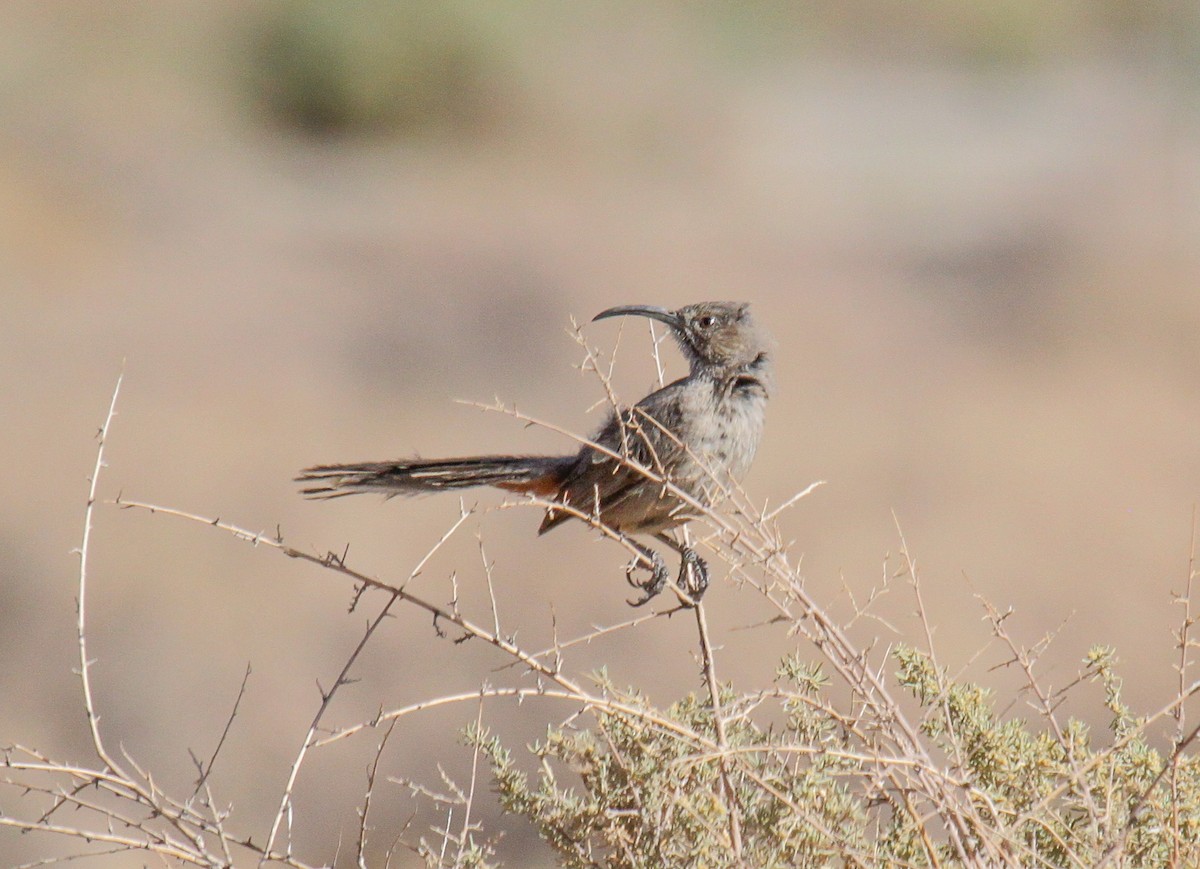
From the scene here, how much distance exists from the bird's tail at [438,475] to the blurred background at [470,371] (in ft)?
4.75

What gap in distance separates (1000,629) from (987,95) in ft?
92.6

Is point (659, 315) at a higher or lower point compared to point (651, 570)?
higher

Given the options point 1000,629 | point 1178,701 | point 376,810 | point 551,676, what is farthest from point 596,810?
point 376,810

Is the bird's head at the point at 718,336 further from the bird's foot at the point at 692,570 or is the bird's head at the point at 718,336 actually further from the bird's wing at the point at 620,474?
the bird's foot at the point at 692,570

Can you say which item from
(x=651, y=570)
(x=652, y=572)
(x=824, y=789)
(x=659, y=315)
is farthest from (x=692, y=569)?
(x=824, y=789)

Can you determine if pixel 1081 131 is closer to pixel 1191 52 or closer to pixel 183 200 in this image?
pixel 1191 52

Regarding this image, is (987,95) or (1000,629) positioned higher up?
(987,95)

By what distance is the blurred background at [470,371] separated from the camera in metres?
8.70

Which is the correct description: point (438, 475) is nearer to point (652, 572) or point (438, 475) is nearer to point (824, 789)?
point (652, 572)

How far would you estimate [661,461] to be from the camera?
14.9 feet

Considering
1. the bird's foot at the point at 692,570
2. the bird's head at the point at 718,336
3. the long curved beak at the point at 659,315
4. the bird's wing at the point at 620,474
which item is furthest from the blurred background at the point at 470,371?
the long curved beak at the point at 659,315

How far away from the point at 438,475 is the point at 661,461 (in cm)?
76

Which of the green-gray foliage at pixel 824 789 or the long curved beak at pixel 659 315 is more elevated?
the long curved beak at pixel 659 315

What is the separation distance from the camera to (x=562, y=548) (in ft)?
32.7
